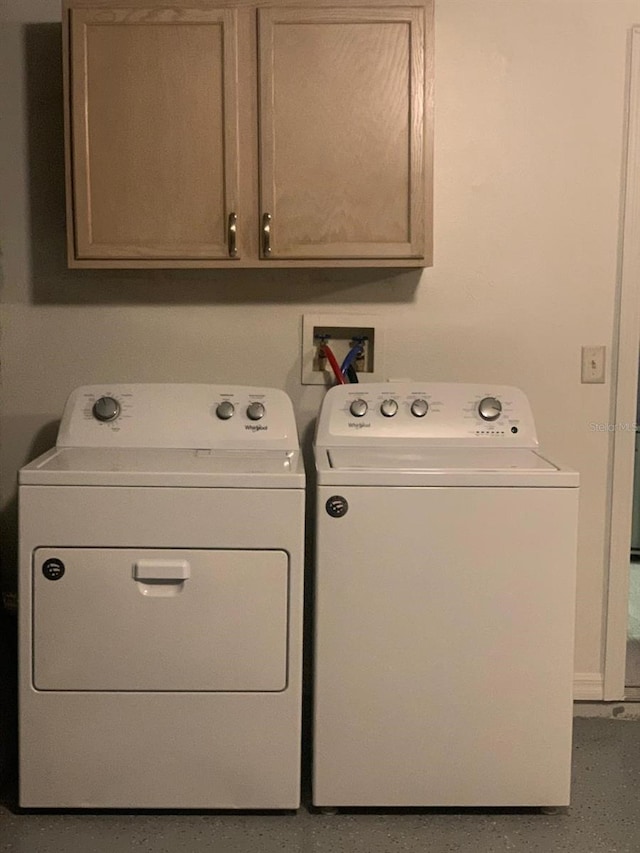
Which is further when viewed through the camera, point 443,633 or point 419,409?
point 419,409

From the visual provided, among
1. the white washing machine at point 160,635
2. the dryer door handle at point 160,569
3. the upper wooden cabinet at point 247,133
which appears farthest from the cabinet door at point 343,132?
the dryer door handle at point 160,569

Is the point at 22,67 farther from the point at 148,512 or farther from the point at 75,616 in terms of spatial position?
the point at 75,616

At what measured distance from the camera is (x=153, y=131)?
219 cm

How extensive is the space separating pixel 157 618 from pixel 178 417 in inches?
22.8

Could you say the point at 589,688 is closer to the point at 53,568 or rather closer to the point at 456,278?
the point at 456,278

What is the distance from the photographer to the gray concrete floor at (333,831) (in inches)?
74.8

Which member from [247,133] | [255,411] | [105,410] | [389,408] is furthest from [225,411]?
[247,133]

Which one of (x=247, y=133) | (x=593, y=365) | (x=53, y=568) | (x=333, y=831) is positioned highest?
(x=247, y=133)

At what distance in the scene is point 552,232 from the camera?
2.46 meters

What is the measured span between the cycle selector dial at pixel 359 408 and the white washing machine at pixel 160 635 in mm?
373

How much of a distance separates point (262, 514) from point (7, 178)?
1286mm

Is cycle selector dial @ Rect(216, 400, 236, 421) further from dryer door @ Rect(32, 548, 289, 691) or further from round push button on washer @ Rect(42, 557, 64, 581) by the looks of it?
round push button on washer @ Rect(42, 557, 64, 581)

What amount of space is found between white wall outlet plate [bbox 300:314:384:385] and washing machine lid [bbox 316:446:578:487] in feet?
1.45

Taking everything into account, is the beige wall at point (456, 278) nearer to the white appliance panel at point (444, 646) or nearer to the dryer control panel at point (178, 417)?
the dryer control panel at point (178, 417)
